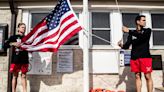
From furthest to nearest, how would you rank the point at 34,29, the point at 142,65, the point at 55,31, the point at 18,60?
1. the point at 18,60
2. the point at 34,29
3. the point at 55,31
4. the point at 142,65

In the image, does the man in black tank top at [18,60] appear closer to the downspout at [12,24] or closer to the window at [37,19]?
the downspout at [12,24]

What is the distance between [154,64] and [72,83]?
2334 mm

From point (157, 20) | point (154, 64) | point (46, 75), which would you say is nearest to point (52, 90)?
point (46, 75)

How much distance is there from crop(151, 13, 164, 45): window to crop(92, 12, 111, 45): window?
1.33m

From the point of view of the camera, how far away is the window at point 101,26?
291 inches

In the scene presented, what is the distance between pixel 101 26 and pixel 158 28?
1.67m

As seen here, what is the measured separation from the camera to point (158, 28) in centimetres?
755

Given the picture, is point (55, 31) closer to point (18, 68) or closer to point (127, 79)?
point (18, 68)

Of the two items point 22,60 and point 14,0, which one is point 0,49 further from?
point 14,0

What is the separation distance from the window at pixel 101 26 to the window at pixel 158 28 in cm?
133

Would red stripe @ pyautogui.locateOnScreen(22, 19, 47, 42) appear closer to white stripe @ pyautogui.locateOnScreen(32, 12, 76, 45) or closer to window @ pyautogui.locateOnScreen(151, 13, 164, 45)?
white stripe @ pyautogui.locateOnScreen(32, 12, 76, 45)

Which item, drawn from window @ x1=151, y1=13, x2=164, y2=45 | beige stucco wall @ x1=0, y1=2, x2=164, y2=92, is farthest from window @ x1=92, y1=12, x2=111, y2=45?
window @ x1=151, y1=13, x2=164, y2=45

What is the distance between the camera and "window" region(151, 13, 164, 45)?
295 inches

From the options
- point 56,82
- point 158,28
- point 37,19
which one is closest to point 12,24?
point 37,19
